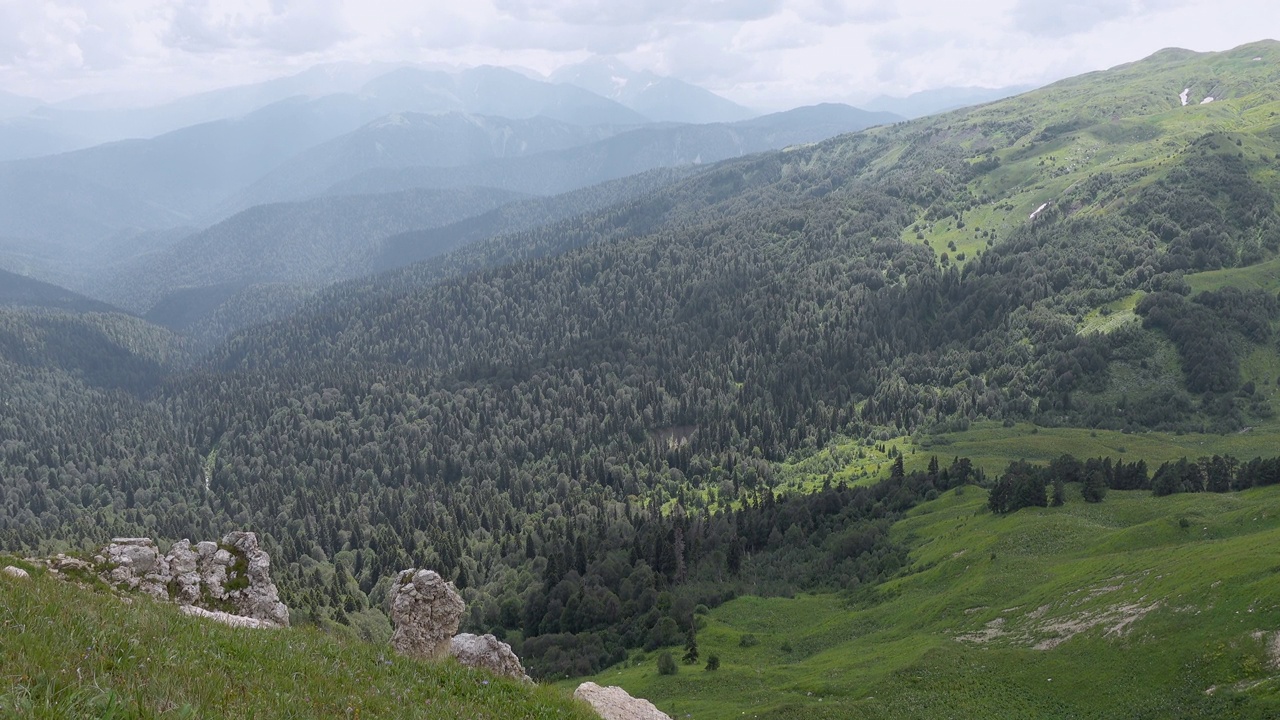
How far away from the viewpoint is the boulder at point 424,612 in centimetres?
4619

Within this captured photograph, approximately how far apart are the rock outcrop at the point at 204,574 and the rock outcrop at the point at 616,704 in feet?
71.6

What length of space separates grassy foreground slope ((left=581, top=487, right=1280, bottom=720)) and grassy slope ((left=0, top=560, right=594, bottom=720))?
49.9 m

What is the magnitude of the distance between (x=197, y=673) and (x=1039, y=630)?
3013 inches

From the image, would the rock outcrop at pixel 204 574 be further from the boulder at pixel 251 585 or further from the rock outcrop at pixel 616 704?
the rock outcrop at pixel 616 704

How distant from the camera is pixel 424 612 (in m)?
47.3

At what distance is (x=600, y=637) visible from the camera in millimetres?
121688

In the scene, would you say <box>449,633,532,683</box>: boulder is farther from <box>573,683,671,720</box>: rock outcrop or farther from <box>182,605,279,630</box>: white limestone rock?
<box>182,605,279,630</box>: white limestone rock

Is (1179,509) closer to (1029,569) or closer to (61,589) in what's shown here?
(1029,569)

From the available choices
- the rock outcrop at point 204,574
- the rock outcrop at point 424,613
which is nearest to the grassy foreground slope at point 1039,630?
the rock outcrop at point 424,613

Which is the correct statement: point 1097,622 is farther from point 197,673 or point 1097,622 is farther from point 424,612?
point 197,673

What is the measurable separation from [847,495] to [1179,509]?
2850 inches

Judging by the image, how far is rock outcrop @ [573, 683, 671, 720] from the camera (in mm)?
36750

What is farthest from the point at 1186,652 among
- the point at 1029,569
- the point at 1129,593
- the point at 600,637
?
the point at 600,637

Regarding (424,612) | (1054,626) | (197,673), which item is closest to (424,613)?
(424,612)
